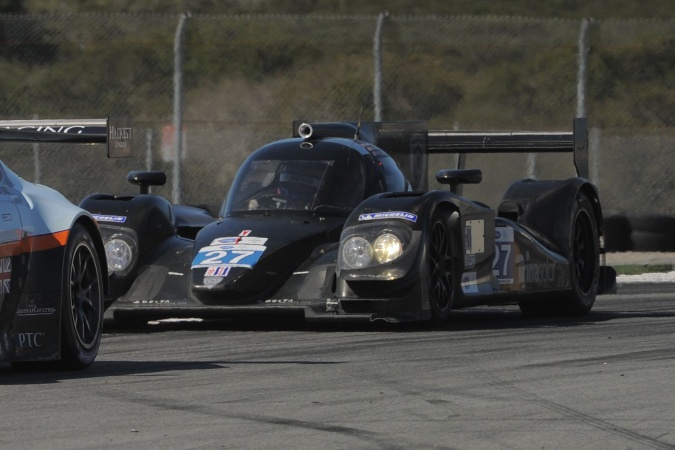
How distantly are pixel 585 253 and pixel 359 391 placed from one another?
6265 millimetres

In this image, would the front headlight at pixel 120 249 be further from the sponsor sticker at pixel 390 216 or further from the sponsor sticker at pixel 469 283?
the sponsor sticker at pixel 469 283

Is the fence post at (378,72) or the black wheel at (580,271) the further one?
the fence post at (378,72)

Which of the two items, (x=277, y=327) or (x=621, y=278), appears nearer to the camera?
(x=277, y=327)

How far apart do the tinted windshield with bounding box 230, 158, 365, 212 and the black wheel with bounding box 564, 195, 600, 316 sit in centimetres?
205

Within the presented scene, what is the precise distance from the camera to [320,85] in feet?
98.5

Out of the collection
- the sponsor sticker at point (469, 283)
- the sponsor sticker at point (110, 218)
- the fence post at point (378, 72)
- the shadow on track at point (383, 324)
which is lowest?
the shadow on track at point (383, 324)

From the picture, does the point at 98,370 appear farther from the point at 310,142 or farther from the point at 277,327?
the point at 310,142

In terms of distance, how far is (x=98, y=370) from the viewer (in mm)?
8531

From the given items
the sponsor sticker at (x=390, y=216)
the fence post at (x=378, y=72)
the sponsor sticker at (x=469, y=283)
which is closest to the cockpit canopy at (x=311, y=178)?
the sponsor sticker at (x=390, y=216)

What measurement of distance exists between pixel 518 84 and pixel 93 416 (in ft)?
83.9

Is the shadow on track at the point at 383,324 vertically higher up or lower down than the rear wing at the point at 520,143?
lower down

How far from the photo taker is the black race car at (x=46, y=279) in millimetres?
7855

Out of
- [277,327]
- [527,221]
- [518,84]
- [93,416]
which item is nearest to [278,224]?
[277,327]

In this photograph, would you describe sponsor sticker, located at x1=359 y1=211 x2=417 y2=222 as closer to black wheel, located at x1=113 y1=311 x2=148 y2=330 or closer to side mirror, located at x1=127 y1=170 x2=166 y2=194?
black wheel, located at x1=113 y1=311 x2=148 y2=330
